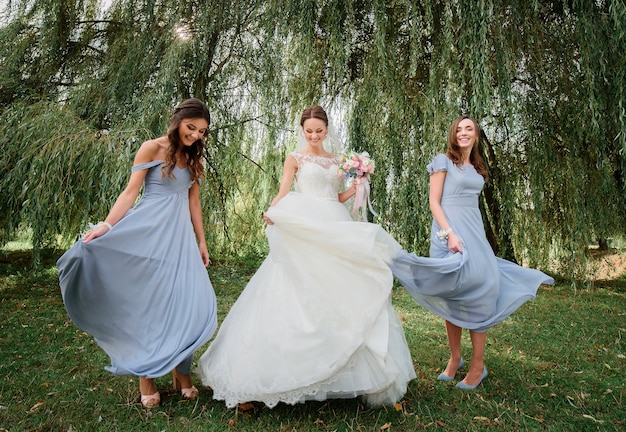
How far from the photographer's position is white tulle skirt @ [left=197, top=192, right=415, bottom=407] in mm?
2676

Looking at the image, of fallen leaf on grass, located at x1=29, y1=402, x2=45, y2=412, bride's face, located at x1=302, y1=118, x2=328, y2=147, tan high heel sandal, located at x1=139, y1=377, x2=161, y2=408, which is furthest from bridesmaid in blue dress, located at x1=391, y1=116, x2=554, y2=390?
fallen leaf on grass, located at x1=29, y1=402, x2=45, y2=412

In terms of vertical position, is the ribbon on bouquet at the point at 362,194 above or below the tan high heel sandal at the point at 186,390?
above

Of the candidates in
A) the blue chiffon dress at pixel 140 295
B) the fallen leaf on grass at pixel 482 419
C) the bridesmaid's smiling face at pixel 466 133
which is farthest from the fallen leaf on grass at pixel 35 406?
the bridesmaid's smiling face at pixel 466 133

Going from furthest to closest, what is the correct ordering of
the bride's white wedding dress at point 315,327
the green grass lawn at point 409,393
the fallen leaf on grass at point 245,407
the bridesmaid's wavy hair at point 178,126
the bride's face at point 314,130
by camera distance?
the bride's face at point 314,130, the bridesmaid's wavy hair at point 178,126, the fallen leaf on grass at point 245,407, the green grass lawn at point 409,393, the bride's white wedding dress at point 315,327

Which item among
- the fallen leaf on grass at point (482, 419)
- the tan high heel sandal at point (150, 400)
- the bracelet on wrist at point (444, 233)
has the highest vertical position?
the bracelet on wrist at point (444, 233)

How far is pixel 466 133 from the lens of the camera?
3432 mm

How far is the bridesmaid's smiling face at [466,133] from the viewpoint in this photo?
3.43 metres

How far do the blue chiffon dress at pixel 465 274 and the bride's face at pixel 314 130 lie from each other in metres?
0.81

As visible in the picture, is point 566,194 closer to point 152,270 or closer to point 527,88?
point 527,88

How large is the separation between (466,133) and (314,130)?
1.05m

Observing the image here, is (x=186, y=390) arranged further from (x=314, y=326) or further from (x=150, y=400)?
(x=314, y=326)

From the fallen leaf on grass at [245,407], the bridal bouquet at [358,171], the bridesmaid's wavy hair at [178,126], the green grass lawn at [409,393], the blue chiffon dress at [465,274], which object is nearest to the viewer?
the green grass lawn at [409,393]

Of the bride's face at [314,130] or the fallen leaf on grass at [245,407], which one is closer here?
the fallen leaf on grass at [245,407]

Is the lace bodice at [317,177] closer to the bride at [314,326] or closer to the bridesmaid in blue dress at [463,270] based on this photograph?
the bride at [314,326]
